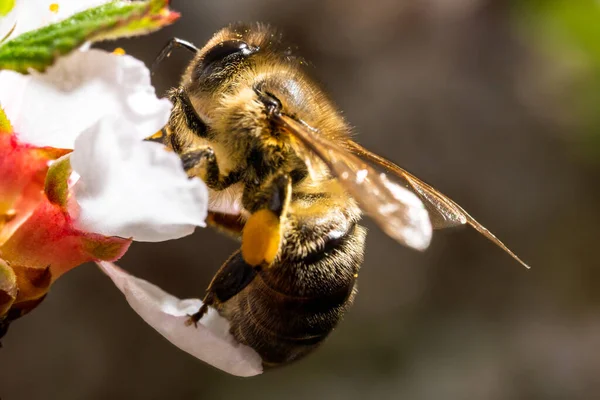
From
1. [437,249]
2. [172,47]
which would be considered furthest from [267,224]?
[437,249]

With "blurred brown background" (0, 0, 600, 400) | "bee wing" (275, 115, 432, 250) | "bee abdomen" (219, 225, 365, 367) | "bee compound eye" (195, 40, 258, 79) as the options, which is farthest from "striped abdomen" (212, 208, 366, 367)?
"blurred brown background" (0, 0, 600, 400)

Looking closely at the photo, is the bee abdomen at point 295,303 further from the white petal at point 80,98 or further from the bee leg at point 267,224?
the white petal at point 80,98

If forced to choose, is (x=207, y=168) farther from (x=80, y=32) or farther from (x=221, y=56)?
(x=80, y=32)

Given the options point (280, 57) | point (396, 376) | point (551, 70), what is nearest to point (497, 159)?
point (551, 70)

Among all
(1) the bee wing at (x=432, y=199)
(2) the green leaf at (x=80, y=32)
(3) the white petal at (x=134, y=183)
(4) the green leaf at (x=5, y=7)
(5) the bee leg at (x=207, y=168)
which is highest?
(2) the green leaf at (x=80, y=32)

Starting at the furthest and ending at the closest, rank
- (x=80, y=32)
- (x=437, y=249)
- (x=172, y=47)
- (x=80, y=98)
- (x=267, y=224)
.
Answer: (x=437, y=249), (x=172, y=47), (x=267, y=224), (x=80, y=98), (x=80, y=32)

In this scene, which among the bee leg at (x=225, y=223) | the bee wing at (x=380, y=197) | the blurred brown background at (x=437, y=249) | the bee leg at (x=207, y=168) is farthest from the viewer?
the blurred brown background at (x=437, y=249)

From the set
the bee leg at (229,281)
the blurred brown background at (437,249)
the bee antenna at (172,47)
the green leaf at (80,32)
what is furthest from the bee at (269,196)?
the blurred brown background at (437,249)
